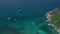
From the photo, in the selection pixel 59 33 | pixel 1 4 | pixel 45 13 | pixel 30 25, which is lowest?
pixel 59 33

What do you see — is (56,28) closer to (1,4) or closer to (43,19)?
(43,19)

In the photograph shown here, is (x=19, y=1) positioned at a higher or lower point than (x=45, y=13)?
higher

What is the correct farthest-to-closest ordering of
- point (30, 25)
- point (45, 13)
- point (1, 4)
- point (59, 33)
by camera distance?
point (1, 4)
point (45, 13)
point (30, 25)
point (59, 33)

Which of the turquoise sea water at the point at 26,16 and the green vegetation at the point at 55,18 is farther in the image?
the green vegetation at the point at 55,18

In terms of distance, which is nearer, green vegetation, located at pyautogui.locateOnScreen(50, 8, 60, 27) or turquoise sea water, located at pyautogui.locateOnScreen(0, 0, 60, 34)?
turquoise sea water, located at pyautogui.locateOnScreen(0, 0, 60, 34)

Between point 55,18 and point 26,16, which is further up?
point 26,16

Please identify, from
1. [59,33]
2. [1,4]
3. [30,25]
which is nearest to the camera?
[59,33]

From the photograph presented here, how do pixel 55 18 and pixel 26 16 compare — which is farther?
pixel 26 16

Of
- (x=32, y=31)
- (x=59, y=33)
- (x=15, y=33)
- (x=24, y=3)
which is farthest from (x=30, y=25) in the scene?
(x=24, y=3)
